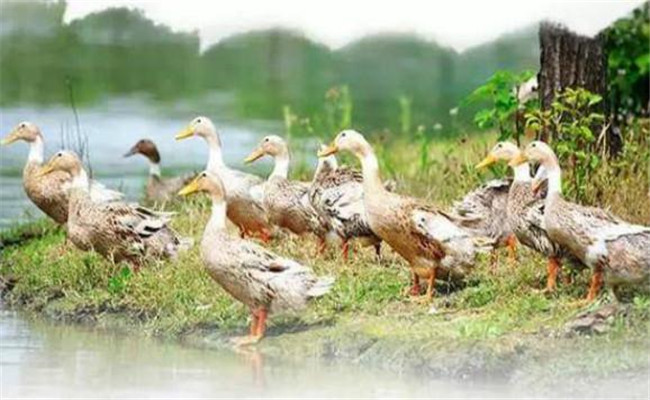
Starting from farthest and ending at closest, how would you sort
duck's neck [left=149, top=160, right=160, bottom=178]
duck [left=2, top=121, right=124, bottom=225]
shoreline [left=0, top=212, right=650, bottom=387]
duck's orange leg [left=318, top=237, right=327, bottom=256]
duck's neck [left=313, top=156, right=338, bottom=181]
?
duck's neck [left=149, top=160, right=160, bottom=178]
duck [left=2, top=121, right=124, bottom=225]
duck's neck [left=313, top=156, right=338, bottom=181]
duck's orange leg [left=318, top=237, right=327, bottom=256]
shoreline [left=0, top=212, right=650, bottom=387]

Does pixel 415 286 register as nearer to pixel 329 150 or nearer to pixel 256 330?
pixel 256 330

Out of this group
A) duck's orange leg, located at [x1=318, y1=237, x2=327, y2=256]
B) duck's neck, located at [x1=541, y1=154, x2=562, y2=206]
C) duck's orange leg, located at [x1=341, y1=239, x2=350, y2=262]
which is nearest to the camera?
duck's neck, located at [x1=541, y1=154, x2=562, y2=206]

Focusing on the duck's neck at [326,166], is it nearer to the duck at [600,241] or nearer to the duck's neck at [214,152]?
the duck's neck at [214,152]

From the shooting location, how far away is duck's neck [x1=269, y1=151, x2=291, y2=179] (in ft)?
48.3

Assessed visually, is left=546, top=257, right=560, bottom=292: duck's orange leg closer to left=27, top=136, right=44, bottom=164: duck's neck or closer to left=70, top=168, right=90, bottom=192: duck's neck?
left=70, top=168, right=90, bottom=192: duck's neck

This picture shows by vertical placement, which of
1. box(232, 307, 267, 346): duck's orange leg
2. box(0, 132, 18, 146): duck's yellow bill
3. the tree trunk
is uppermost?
the tree trunk

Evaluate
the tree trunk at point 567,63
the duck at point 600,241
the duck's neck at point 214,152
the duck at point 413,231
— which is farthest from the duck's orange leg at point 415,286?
the duck's neck at point 214,152

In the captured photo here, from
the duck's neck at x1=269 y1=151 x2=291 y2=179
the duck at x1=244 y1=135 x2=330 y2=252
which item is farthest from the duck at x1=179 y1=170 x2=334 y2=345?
the duck's neck at x1=269 y1=151 x2=291 y2=179

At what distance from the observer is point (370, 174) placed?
1306 cm

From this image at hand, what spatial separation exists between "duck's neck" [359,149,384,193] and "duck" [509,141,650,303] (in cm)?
99

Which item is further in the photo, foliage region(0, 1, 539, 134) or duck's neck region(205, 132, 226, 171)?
foliage region(0, 1, 539, 134)

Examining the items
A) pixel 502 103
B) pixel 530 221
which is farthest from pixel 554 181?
pixel 502 103

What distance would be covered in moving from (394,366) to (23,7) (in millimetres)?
13094

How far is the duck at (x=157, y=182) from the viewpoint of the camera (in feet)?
57.1
